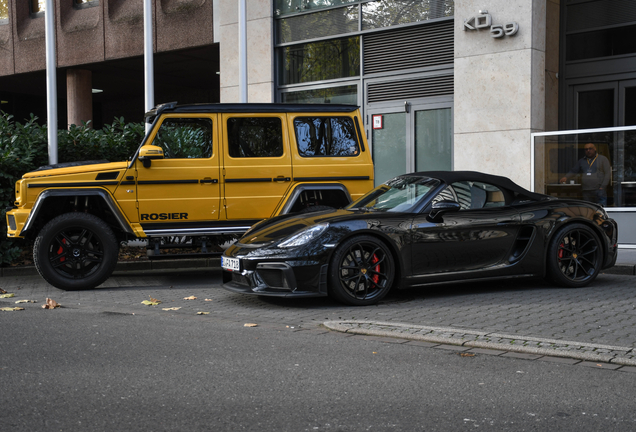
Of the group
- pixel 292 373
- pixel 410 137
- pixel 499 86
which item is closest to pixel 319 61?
pixel 410 137

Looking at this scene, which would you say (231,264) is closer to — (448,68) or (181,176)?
(181,176)

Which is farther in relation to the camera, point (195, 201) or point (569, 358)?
point (195, 201)

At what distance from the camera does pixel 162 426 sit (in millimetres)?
3465

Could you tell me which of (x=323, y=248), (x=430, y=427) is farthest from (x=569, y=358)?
(x=323, y=248)

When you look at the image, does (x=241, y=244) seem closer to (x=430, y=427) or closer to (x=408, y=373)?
(x=408, y=373)

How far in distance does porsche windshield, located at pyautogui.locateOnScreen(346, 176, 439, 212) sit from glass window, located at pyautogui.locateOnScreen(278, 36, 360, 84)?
27.2ft

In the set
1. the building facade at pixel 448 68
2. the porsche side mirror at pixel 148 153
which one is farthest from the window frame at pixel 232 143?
the building facade at pixel 448 68

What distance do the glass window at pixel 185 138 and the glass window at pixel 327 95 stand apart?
24.1 ft

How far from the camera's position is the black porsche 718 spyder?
6871mm

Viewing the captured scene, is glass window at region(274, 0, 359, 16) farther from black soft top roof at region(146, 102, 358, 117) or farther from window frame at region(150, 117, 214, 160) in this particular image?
window frame at region(150, 117, 214, 160)

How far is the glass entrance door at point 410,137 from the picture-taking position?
14703mm

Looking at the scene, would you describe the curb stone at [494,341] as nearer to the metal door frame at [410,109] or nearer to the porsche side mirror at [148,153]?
the porsche side mirror at [148,153]

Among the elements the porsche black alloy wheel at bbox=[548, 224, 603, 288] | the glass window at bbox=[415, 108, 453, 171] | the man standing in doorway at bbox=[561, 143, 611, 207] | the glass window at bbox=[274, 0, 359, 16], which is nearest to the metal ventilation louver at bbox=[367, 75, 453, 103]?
the glass window at bbox=[415, 108, 453, 171]

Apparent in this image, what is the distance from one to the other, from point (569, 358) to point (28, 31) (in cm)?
2042
